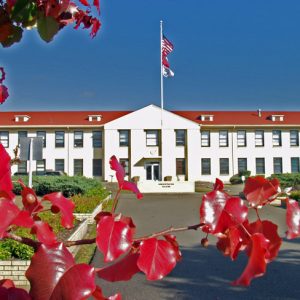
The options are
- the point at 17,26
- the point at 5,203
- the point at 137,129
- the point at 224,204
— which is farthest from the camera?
the point at 137,129

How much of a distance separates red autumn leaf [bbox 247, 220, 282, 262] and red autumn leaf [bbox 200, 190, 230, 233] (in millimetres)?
111

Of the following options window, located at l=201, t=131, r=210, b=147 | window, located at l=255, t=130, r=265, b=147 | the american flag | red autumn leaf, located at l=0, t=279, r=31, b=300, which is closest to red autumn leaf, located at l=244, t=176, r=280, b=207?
red autumn leaf, located at l=0, t=279, r=31, b=300

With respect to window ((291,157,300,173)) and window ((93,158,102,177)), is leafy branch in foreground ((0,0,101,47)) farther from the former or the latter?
window ((291,157,300,173))

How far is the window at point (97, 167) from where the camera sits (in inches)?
1528

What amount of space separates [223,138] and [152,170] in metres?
8.14

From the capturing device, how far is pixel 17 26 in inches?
46.7

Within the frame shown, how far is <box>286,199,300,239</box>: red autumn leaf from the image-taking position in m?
0.82

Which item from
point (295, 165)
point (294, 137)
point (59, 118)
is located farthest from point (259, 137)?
point (59, 118)

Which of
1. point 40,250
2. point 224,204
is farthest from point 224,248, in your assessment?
point 40,250

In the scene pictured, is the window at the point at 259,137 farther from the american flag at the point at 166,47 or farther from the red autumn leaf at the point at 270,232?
the red autumn leaf at the point at 270,232

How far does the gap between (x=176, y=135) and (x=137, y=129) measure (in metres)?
3.92

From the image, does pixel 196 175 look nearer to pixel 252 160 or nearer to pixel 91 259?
pixel 252 160

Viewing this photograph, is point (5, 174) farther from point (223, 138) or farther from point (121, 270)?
point (223, 138)

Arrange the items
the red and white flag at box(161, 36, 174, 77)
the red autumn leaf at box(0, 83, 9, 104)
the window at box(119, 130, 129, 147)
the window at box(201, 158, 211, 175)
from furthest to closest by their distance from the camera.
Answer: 1. the window at box(201, 158, 211, 175)
2. the window at box(119, 130, 129, 147)
3. the red and white flag at box(161, 36, 174, 77)
4. the red autumn leaf at box(0, 83, 9, 104)
